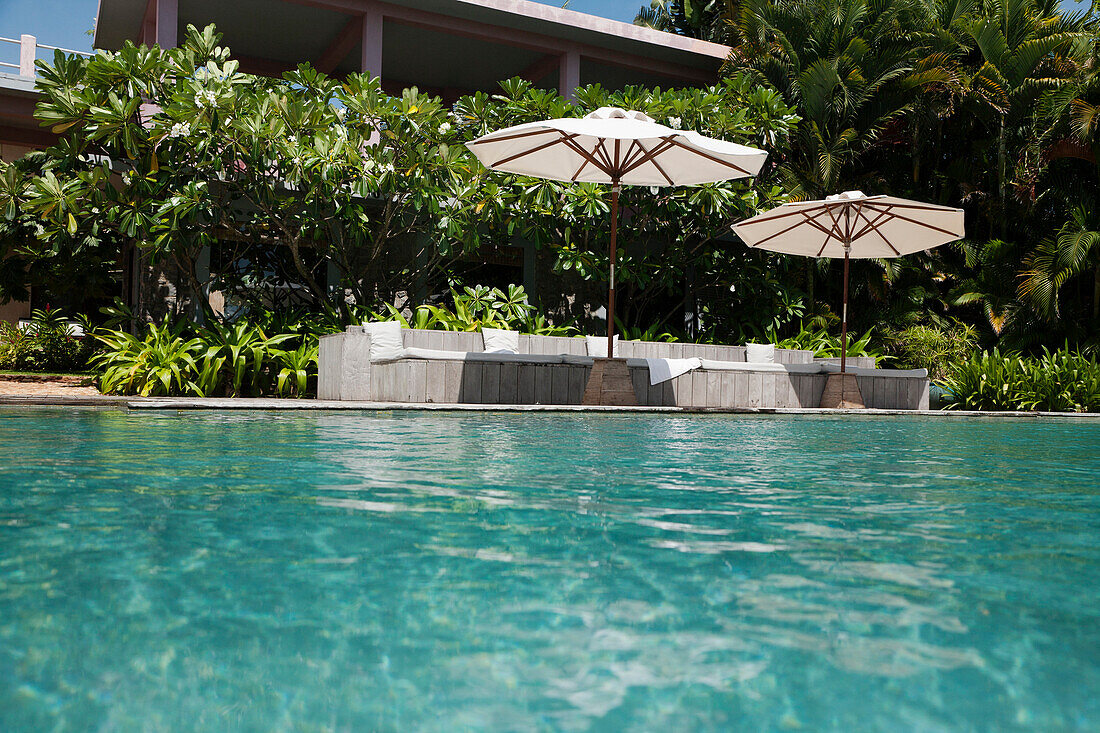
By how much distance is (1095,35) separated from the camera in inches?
688

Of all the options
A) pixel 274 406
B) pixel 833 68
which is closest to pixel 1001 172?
pixel 833 68

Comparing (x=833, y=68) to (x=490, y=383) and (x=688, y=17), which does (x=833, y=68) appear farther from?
(x=688, y=17)

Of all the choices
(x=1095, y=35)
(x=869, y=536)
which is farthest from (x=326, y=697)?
(x=1095, y=35)

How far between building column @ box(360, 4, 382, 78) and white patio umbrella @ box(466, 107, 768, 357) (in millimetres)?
6924

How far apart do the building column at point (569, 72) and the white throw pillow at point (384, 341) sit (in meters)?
9.10

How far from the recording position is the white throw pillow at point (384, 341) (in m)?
8.95

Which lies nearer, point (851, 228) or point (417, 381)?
point (417, 381)

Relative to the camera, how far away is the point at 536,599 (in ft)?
5.75

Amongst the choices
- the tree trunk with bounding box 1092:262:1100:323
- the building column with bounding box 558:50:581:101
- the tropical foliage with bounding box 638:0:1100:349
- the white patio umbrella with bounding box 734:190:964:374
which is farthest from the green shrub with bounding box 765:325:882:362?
the building column with bounding box 558:50:581:101

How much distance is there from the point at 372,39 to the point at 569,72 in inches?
152

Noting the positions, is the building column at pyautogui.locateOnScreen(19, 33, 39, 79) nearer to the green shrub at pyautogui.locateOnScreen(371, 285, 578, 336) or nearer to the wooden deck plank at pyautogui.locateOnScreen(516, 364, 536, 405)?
the green shrub at pyautogui.locateOnScreen(371, 285, 578, 336)

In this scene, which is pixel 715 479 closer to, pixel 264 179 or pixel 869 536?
pixel 869 536

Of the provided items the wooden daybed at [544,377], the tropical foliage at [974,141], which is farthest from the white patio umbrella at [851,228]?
the tropical foliage at [974,141]

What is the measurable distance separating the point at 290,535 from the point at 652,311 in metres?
15.0
